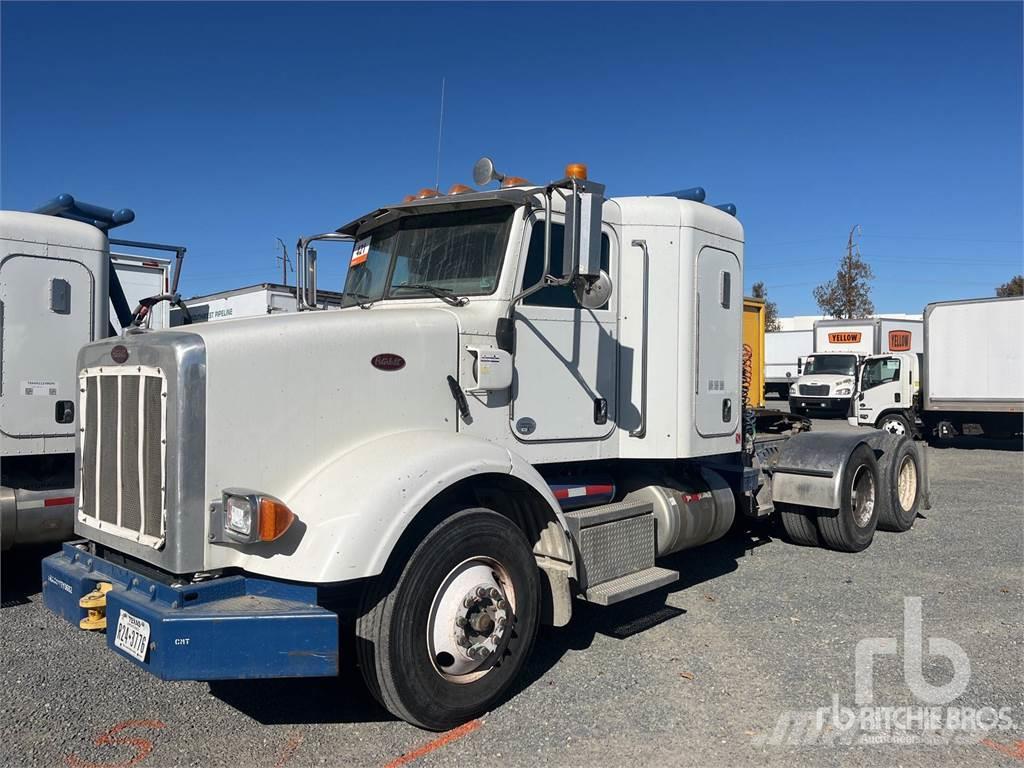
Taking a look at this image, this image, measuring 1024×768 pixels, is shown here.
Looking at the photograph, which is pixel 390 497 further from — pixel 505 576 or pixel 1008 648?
pixel 1008 648

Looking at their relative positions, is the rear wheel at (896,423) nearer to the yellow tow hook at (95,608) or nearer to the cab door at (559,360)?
the cab door at (559,360)

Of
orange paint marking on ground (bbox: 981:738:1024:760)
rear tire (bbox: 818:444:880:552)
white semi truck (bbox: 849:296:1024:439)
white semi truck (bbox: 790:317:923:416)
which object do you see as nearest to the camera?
orange paint marking on ground (bbox: 981:738:1024:760)

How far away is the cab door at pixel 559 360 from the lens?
4734 mm

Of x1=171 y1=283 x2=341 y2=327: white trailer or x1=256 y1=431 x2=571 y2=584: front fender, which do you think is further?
x1=171 y1=283 x2=341 y2=327: white trailer

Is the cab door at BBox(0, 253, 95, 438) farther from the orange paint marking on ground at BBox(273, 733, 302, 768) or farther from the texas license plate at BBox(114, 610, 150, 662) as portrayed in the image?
the orange paint marking on ground at BBox(273, 733, 302, 768)

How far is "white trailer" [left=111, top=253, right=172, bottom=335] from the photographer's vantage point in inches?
340

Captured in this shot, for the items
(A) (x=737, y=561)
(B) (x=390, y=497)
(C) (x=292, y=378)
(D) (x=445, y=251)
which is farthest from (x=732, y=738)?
(A) (x=737, y=561)

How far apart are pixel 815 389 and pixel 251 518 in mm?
21826

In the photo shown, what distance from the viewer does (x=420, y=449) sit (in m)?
3.93

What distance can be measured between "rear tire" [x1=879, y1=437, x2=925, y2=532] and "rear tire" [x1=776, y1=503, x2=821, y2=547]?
114 cm

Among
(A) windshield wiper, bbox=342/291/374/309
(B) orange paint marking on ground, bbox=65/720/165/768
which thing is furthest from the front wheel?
(A) windshield wiper, bbox=342/291/374/309

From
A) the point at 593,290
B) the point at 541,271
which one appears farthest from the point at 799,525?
the point at 541,271

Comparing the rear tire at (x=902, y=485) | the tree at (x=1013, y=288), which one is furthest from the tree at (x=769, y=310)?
the rear tire at (x=902, y=485)

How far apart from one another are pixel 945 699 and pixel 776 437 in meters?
4.09
